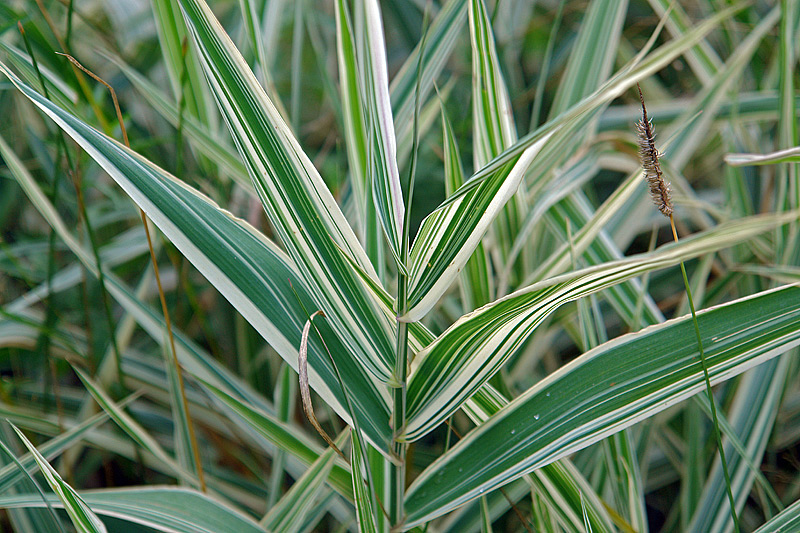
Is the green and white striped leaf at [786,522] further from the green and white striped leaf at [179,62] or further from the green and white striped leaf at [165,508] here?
the green and white striped leaf at [179,62]

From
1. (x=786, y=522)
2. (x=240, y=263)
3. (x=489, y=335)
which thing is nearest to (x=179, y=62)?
(x=240, y=263)

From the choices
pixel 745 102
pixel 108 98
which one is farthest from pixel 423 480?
pixel 108 98

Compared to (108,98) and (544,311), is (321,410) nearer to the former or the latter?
(544,311)

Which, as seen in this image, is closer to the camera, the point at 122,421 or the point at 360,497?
the point at 360,497

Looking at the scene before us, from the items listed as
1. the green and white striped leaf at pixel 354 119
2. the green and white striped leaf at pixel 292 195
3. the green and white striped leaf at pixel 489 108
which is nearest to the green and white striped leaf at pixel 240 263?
the green and white striped leaf at pixel 292 195

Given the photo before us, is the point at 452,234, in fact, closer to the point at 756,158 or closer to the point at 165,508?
the point at 756,158

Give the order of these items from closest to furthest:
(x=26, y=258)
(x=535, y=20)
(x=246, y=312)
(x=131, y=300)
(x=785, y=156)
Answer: (x=785, y=156) < (x=246, y=312) < (x=131, y=300) < (x=26, y=258) < (x=535, y=20)
